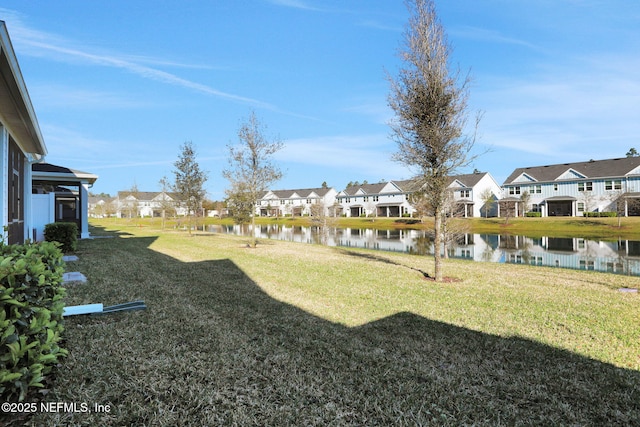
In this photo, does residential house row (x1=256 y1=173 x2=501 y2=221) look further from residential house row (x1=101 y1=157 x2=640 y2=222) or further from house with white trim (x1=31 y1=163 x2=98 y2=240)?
house with white trim (x1=31 y1=163 x2=98 y2=240)

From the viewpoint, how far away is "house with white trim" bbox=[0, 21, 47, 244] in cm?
489

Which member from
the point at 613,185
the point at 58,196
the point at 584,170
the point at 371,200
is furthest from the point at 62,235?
the point at 371,200

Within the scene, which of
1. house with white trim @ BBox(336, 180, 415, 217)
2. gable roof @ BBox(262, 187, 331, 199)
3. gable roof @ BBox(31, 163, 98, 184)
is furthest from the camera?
gable roof @ BBox(262, 187, 331, 199)

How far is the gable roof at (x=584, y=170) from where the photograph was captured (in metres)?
42.4

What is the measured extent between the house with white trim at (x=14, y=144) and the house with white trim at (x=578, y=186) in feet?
156

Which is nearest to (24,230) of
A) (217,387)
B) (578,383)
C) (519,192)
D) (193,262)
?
(193,262)

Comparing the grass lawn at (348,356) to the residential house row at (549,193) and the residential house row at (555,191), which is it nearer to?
the residential house row at (555,191)

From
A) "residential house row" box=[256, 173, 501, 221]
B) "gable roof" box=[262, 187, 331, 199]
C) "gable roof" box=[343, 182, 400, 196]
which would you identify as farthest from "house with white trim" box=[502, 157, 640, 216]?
"gable roof" box=[262, 187, 331, 199]

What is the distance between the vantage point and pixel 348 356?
4.00m

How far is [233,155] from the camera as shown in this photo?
58.4ft

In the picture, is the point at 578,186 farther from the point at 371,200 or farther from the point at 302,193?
the point at 302,193

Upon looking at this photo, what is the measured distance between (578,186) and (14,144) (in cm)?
5452

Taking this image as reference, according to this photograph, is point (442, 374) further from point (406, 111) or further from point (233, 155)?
point (233, 155)

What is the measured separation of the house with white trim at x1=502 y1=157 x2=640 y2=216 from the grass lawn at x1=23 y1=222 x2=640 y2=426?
139 ft
